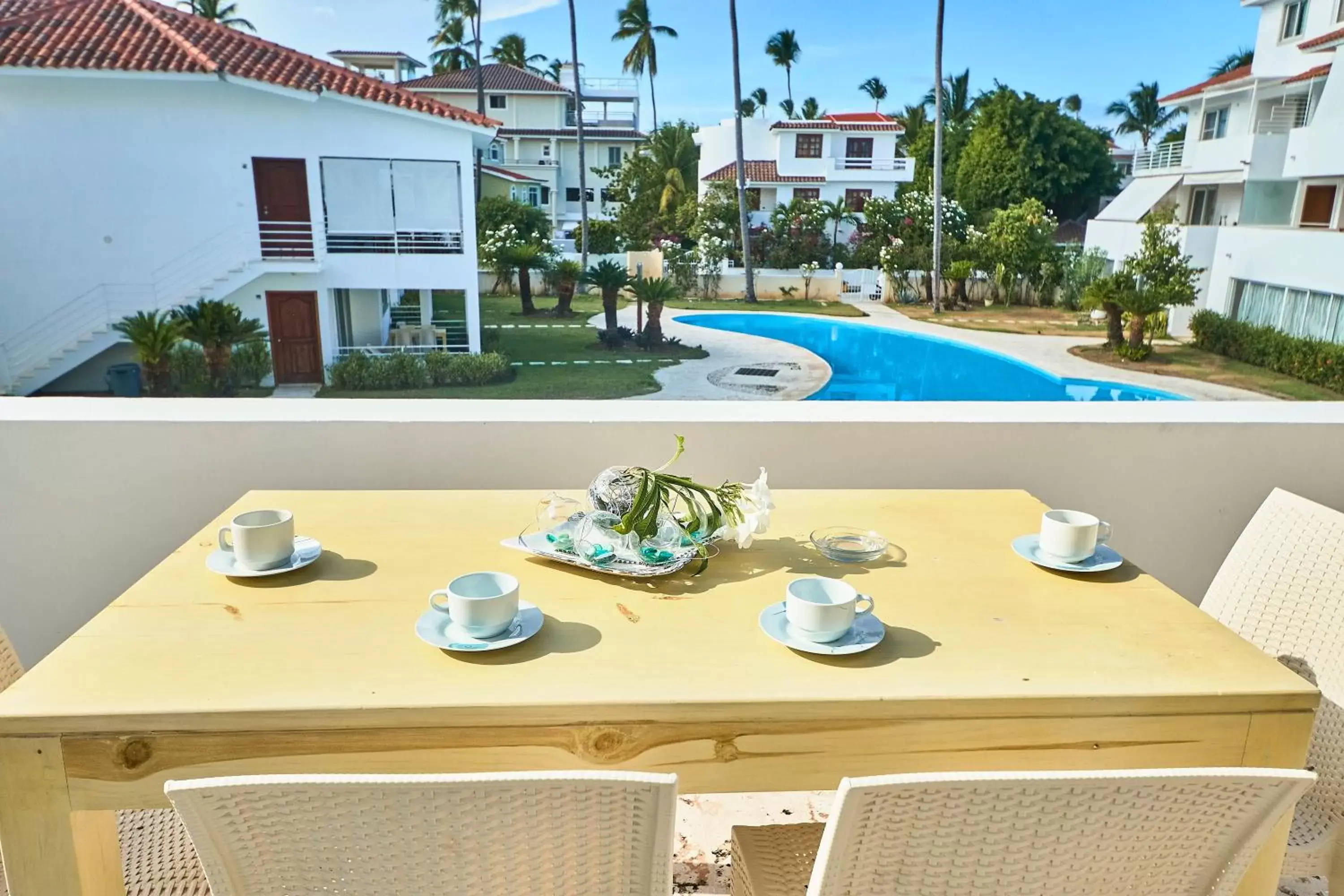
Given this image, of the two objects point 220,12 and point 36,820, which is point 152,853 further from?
point 220,12

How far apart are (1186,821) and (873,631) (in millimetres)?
305

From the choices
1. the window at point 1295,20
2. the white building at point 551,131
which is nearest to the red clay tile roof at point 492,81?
the white building at point 551,131

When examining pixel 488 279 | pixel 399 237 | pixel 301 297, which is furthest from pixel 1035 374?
pixel 301 297

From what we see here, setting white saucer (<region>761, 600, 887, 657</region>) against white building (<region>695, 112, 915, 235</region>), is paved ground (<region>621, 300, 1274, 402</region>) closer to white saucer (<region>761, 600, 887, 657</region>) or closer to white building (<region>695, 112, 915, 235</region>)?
white building (<region>695, 112, 915, 235</region>)

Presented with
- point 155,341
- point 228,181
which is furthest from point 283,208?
point 155,341

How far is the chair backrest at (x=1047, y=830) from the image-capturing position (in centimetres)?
60

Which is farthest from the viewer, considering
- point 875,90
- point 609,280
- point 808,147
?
point 875,90

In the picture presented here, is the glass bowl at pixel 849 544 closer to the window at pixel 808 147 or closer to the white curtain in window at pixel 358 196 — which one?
the white curtain in window at pixel 358 196

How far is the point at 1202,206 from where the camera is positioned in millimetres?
17547

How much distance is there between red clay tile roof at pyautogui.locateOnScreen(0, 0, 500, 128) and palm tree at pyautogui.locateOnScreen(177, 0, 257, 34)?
4468 mm

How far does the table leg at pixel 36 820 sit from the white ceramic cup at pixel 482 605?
315 mm

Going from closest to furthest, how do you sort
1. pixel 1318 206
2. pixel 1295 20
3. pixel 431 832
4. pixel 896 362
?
pixel 431 832, pixel 1318 206, pixel 1295 20, pixel 896 362

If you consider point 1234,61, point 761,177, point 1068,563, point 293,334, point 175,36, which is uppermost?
point 1234,61

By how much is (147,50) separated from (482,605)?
55.2 feet
